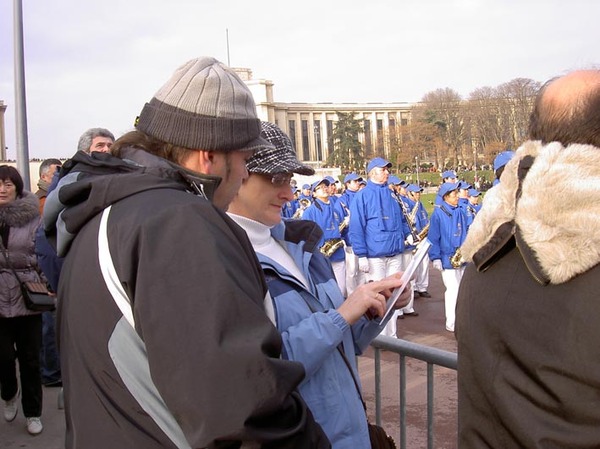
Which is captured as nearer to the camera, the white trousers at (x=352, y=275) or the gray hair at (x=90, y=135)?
the gray hair at (x=90, y=135)

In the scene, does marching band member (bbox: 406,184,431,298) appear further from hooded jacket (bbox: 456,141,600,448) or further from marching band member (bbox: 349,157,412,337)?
hooded jacket (bbox: 456,141,600,448)

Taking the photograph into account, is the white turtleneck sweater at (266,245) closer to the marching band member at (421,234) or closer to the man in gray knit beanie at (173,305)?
the man in gray knit beanie at (173,305)

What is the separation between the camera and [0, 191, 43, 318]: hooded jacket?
16.8 feet

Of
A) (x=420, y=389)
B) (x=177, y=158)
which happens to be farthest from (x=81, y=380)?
(x=420, y=389)

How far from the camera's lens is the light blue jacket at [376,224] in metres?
9.75

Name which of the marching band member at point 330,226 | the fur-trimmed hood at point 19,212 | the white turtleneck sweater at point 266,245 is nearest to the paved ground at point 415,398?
the white turtleneck sweater at point 266,245

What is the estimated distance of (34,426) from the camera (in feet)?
17.3

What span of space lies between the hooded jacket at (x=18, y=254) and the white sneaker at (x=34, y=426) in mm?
874

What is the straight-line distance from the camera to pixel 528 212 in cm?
155

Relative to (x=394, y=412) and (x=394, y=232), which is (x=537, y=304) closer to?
(x=394, y=412)

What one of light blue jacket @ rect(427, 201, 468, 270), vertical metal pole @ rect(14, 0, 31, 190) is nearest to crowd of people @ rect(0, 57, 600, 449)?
light blue jacket @ rect(427, 201, 468, 270)

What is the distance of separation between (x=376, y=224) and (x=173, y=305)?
854cm

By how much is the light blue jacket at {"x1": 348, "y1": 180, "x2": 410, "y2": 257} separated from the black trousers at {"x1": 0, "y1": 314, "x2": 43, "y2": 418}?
544 centimetres

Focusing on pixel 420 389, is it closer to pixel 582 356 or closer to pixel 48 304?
pixel 48 304
